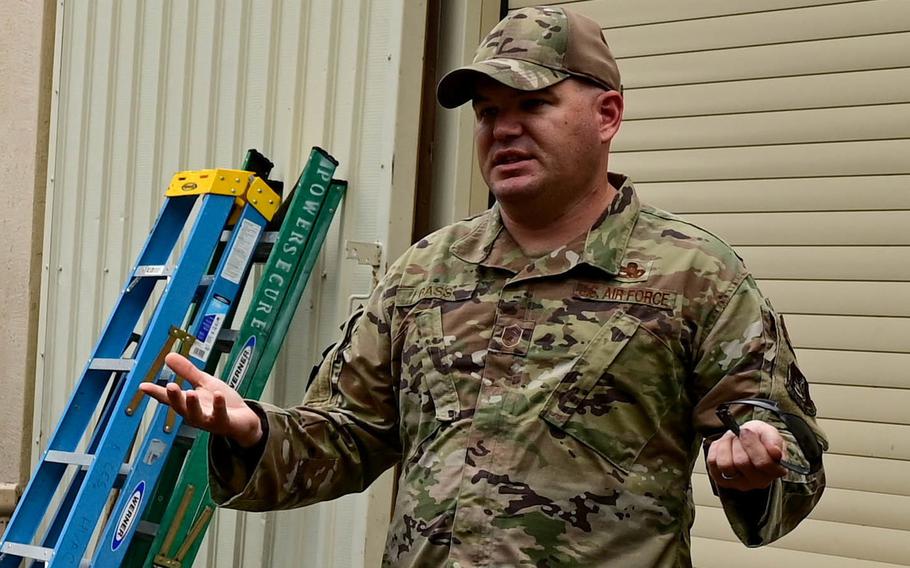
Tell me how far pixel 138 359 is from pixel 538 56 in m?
2.29

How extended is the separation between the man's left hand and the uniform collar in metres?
0.48

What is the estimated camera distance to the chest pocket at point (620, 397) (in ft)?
7.84

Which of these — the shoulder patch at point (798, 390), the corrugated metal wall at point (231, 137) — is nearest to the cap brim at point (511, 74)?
the shoulder patch at point (798, 390)

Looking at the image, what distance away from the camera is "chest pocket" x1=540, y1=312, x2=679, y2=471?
2.39 m

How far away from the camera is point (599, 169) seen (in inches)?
102

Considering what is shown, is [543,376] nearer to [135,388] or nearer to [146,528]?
[135,388]

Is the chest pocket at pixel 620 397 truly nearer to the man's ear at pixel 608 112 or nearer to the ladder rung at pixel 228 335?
the man's ear at pixel 608 112

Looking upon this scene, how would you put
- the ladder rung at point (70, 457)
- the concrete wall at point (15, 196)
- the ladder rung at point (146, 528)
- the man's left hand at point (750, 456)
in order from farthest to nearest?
the concrete wall at point (15, 196) → the ladder rung at point (70, 457) → the ladder rung at point (146, 528) → the man's left hand at point (750, 456)

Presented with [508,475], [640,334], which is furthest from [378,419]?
[640,334]

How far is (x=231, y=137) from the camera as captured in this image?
5168 millimetres

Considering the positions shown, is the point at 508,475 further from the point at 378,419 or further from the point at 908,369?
the point at 908,369

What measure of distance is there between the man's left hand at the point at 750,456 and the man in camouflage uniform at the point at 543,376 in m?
0.08

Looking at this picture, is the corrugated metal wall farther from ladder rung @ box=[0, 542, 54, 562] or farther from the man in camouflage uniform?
the man in camouflage uniform

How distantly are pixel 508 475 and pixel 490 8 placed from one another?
2718mm
